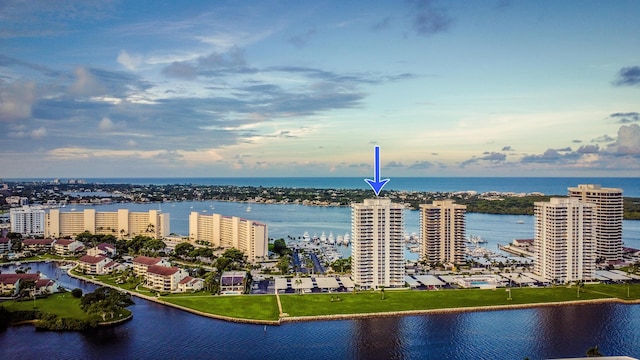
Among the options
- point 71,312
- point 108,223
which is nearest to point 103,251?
point 108,223

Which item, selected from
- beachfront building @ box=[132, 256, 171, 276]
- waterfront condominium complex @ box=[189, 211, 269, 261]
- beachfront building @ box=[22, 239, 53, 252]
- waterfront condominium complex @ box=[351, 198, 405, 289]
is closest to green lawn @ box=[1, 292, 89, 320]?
beachfront building @ box=[132, 256, 171, 276]

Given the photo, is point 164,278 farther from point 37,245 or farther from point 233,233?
point 37,245

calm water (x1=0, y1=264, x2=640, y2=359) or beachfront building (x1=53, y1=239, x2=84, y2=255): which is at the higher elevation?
→ beachfront building (x1=53, y1=239, x2=84, y2=255)

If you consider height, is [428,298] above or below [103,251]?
below

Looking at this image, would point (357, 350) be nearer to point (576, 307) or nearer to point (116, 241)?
point (576, 307)

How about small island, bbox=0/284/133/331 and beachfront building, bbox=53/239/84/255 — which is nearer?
small island, bbox=0/284/133/331

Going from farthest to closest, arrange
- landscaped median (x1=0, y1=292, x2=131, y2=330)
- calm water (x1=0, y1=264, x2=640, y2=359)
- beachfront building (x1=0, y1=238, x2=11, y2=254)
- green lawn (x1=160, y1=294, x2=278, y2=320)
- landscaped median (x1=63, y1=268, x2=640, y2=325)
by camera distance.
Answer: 1. beachfront building (x1=0, y1=238, x2=11, y2=254)
2. landscaped median (x1=63, y1=268, x2=640, y2=325)
3. green lawn (x1=160, y1=294, x2=278, y2=320)
4. landscaped median (x1=0, y1=292, x2=131, y2=330)
5. calm water (x1=0, y1=264, x2=640, y2=359)

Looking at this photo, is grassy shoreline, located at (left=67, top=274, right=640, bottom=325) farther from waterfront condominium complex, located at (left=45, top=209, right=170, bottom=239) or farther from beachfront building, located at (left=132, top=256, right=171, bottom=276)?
waterfront condominium complex, located at (left=45, top=209, right=170, bottom=239)
